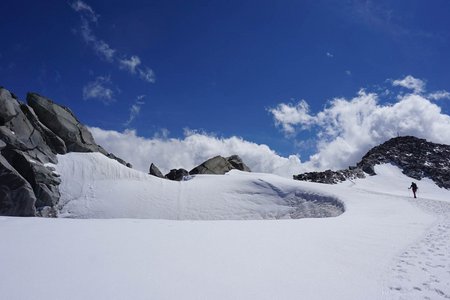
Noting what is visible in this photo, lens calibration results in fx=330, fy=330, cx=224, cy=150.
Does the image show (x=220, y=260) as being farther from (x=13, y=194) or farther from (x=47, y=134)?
(x=47, y=134)

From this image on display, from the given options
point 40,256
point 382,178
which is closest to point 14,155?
point 40,256

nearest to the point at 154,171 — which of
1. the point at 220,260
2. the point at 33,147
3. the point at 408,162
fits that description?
the point at 33,147

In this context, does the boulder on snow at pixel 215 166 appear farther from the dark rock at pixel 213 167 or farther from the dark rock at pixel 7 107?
the dark rock at pixel 7 107

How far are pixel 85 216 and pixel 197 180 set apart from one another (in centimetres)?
1428

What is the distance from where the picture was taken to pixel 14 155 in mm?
31828

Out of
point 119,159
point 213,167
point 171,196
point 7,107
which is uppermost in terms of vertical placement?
point 7,107

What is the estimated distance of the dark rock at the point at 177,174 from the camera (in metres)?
47.2

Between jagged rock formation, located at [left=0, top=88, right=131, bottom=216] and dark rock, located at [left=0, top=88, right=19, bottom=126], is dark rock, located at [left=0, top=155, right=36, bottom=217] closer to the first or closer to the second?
jagged rock formation, located at [left=0, top=88, right=131, bottom=216]

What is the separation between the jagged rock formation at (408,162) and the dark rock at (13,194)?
4374 centimetres

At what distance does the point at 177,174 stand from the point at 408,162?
62.6 metres

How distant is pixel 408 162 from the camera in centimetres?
8212

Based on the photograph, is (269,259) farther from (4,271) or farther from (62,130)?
(62,130)

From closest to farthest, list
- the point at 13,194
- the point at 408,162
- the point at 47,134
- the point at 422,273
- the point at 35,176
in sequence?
the point at 422,273 < the point at 13,194 < the point at 35,176 < the point at 47,134 < the point at 408,162

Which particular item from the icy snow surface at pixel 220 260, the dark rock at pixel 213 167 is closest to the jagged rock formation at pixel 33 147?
the dark rock at pixel 213 167
